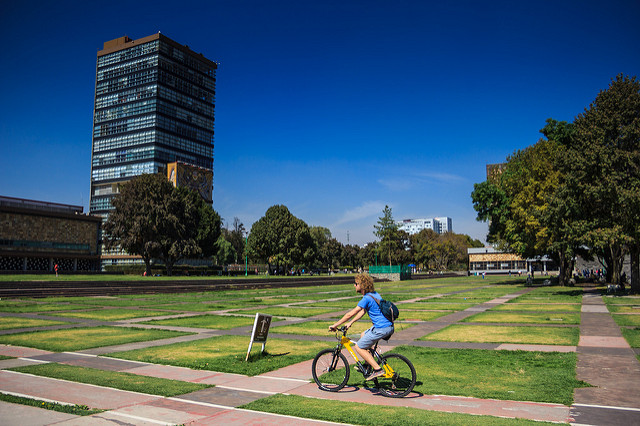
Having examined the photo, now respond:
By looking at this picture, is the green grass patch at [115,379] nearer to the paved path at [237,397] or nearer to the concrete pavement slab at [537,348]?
the paved path at [237,397]

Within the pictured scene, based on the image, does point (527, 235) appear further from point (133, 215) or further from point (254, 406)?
point (133, 215)

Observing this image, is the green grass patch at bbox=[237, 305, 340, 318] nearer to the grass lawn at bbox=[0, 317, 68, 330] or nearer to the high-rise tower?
the grass lawn at bbox=[0, 317, 68, 330]

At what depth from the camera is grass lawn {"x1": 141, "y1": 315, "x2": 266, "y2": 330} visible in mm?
15773

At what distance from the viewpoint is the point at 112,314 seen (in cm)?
1920

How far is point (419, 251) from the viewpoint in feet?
389

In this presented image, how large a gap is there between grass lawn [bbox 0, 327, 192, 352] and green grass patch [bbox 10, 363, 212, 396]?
222 centimetres

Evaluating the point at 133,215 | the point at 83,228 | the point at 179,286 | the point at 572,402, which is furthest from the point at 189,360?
the point at 83,228

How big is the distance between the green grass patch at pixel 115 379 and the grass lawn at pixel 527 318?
41.5 ft

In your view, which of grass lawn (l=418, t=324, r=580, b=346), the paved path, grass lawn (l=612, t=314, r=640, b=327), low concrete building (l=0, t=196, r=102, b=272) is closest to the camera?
the paved path

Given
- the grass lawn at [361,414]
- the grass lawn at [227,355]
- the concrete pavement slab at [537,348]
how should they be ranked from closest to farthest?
the grass lawn at [361,414] → the grass lawn at [227,355] → the concrete pavement slab at [537,348]

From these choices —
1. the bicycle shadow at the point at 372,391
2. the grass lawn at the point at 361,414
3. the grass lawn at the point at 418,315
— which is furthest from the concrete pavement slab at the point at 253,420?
the grass lawn at the point at 418,315

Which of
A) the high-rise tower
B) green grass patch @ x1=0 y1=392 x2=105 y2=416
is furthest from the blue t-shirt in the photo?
the high-rise tower

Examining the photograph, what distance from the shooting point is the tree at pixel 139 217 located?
2434 inches

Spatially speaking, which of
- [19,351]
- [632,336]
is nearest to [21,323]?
[19,351]
